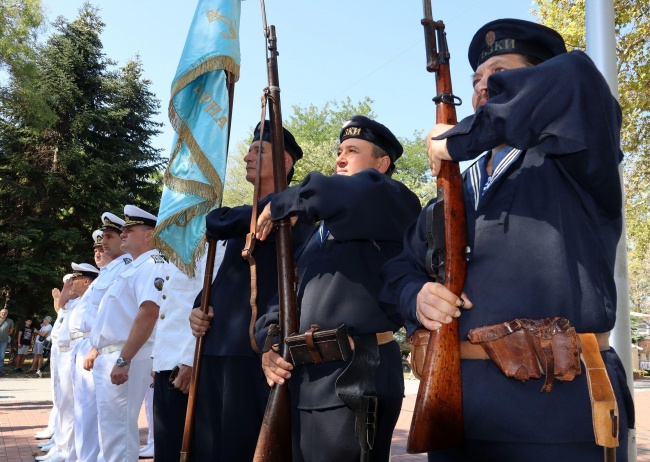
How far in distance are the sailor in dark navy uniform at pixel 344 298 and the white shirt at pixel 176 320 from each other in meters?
1.31

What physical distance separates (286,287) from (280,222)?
332 mm

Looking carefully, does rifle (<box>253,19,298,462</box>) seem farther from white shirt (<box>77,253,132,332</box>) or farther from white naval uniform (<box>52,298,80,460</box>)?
white naval uniform (<box>52,298,80,460</box>)

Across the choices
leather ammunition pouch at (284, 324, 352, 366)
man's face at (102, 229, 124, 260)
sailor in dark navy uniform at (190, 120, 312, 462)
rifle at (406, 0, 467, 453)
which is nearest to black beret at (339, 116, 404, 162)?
sailor in dark navy uniform at (190, 120, 312, 462)

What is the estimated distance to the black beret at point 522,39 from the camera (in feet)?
7.39

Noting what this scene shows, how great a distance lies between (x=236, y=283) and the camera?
3.88 m

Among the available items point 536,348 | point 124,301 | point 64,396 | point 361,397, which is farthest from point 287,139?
point 64,396

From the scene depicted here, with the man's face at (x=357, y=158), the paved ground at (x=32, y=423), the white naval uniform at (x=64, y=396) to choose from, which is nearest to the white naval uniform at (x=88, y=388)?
the white naval uniform at (x=64, y=396)

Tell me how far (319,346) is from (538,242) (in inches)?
48.1

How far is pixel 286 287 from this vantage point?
324 cm

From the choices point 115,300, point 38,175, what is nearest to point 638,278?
point 38,175

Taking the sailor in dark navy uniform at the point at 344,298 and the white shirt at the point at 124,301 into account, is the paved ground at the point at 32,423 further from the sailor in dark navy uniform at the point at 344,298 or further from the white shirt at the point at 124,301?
the sailor in dark navy uniform at the point at 344,298

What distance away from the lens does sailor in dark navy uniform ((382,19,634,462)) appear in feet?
5.99

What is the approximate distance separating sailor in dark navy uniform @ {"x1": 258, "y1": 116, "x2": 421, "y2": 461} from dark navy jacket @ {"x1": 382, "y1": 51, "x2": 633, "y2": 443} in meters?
0.81

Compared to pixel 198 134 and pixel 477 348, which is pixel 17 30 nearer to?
pixel 198 134
